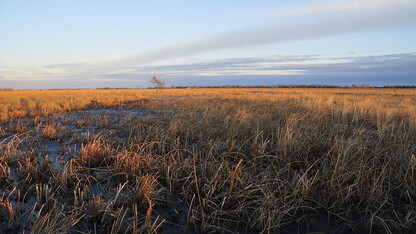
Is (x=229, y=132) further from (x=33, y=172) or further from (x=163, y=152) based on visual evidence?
(x=33, y=172)

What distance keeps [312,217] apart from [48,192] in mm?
3299

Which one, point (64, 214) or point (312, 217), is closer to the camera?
point (64, 214)

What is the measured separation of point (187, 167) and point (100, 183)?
1345 mm

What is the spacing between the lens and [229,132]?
5832 mm

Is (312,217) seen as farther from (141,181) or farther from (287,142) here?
(141,181)

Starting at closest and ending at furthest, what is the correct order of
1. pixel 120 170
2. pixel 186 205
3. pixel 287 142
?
1. pixel 186 205
2. pixel 120 170
3. pixel 287 142

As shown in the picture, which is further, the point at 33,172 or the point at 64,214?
the point at 33,172

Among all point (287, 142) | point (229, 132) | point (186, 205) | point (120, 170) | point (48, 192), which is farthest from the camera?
point (229, 132)

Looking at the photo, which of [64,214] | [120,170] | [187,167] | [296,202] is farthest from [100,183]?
[296,202]

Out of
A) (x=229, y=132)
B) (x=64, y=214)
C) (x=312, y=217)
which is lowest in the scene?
(x=312, y=217)

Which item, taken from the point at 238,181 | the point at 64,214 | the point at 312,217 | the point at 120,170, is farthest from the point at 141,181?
the point at 312,217

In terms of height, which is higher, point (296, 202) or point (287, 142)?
point (287, 142)

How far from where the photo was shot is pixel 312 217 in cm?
292

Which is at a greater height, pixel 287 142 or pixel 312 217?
pixel 287 142
